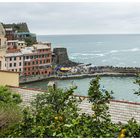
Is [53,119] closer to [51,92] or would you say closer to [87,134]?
[87,134]

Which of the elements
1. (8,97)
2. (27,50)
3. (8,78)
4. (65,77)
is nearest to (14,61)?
(27,50)

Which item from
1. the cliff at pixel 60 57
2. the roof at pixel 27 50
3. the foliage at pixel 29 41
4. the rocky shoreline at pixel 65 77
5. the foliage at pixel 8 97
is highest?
the foliage at pixel 8 97

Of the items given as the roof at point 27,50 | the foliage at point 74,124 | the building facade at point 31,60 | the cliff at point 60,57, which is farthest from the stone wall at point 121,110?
the cliff at point 60,57

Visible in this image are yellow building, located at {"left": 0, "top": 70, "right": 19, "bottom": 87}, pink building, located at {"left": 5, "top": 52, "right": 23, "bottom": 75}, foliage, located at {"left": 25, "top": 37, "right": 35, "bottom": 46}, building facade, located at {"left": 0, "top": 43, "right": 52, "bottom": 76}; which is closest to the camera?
yellow building, located at {"left": 0, "top": 70, "right": 19, "bottom": 87}

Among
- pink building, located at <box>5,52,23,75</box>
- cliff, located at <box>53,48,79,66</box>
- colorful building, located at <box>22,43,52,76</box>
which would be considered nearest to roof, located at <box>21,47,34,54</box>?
colorful building, located at <box>22,43,52,76</box>

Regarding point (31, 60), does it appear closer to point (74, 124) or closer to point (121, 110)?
point (121, 110)

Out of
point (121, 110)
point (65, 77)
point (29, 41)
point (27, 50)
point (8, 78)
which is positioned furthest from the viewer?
point (29, 41)

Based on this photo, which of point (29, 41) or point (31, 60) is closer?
point (31, 60)

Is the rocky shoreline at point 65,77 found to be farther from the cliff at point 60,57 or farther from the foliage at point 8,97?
the foliage at point 8,97

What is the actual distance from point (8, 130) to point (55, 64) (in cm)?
3660

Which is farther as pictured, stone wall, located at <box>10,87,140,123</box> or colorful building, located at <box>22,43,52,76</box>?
colorful building, located at <box>22,43,52,76</box>

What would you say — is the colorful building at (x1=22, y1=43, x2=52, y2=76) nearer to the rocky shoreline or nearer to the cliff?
the rocky shoreline

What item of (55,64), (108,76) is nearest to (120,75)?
(108,76)

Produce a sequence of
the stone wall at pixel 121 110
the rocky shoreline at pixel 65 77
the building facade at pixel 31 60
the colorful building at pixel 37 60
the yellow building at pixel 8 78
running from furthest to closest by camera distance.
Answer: the colorful building at pixel 37 60, the rocky shoreline at pixel 65 77, the building facade at pixel 31 60, the yellow building at pixel 8 78, the stone wall at pixel 121 110
